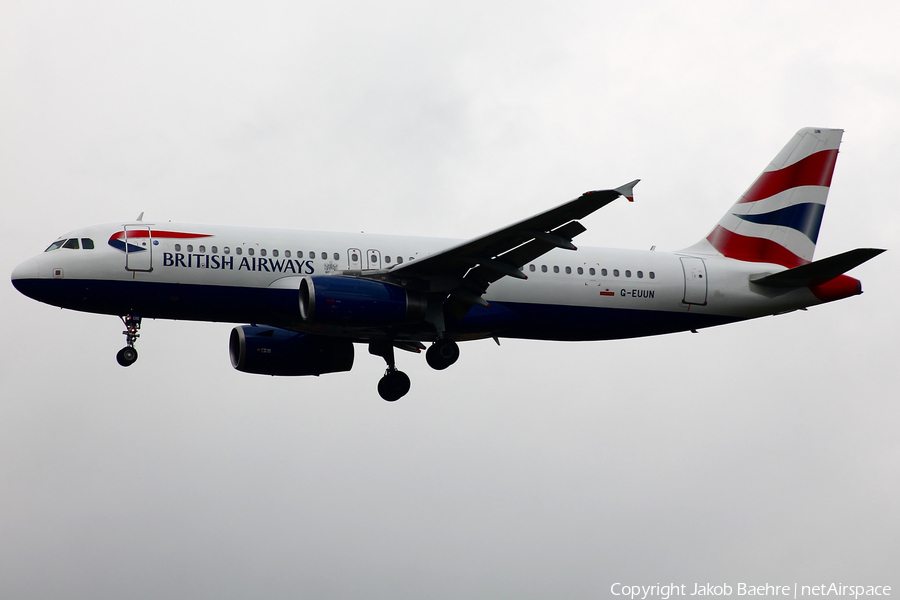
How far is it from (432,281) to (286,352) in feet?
21.9

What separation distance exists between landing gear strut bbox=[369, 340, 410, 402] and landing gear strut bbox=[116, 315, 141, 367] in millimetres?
7244

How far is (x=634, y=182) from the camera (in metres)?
22.5

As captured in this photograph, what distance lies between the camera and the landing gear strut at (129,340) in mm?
28266

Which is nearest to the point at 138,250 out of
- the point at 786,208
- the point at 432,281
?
the point at 432,281

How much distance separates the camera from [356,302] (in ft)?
89.2

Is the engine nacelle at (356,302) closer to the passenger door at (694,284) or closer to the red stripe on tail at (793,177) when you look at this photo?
the passenger door at (694,284)

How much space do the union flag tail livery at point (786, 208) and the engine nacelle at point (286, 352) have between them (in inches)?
498

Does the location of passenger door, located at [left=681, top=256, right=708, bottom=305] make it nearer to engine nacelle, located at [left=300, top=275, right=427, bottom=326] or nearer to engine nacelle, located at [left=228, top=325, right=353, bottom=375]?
engine nacelle, located at [left=300, top=275, right=427, bottom=326]

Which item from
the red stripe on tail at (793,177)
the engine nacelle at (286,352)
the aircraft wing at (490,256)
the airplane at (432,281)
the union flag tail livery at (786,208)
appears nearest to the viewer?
the aircraft wing at (490,256)

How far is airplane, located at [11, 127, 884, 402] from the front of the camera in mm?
27531

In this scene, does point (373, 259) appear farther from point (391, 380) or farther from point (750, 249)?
point (750, 249)

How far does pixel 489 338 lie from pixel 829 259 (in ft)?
32.7

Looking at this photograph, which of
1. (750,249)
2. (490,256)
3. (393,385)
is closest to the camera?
(490,256)

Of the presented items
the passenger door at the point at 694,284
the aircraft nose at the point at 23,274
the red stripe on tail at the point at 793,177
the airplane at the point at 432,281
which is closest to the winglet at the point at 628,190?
the airplane at the point at 432,281
